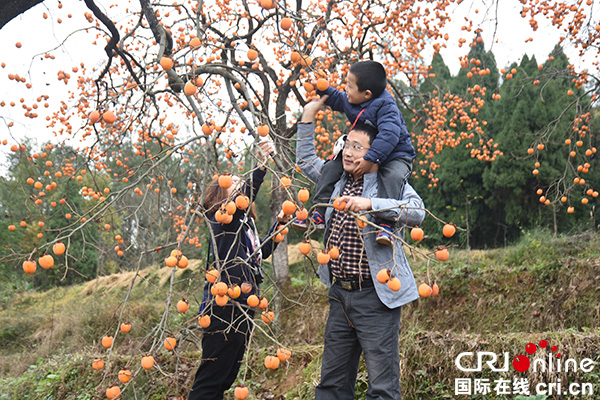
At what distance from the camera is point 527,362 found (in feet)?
9.61

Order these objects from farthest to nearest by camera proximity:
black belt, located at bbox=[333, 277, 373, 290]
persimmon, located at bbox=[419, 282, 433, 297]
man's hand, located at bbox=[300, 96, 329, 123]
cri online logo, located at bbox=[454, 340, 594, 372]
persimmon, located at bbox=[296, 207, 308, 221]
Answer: cri online logo, located at bbox=[454, 340, 594, 372] < man's hand, located at bbox=[300, 96, 329, 123] < black belt, located at bbox=[333, 277, 373, 290] < persimmon, located at bbox=[419, 282, 433, 297] < persimmon, located at bbox=[296, 207, 308, 221]

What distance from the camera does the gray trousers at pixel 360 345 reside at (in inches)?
73.2

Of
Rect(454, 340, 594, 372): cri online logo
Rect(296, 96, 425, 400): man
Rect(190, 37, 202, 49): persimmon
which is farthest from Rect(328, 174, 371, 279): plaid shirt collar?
Rect(454, 340, 594, 372): cri online logo

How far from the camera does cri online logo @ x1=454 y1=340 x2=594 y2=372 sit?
289cm

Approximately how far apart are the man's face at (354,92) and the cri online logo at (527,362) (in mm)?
1887

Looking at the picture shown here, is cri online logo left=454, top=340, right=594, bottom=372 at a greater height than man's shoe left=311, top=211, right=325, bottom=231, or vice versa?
man's shoe left=311, top=211, right=325, bottom=231

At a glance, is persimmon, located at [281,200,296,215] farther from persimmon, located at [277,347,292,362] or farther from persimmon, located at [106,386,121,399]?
persimmon, located at [106,386,121,399]

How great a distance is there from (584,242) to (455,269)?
1761 millimetres

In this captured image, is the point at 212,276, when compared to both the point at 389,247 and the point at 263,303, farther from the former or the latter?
the point at 389,247

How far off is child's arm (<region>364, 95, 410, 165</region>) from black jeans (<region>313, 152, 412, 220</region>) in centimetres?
6

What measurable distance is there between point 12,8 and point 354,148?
2661 millimetres

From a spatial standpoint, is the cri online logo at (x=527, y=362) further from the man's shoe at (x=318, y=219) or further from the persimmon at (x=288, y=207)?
the persimmon at (x=288, y=207)

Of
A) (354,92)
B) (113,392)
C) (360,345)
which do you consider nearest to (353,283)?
(360,345)

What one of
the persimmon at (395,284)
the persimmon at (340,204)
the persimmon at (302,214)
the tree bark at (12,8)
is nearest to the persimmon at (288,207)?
the persimmon at (302,214)
